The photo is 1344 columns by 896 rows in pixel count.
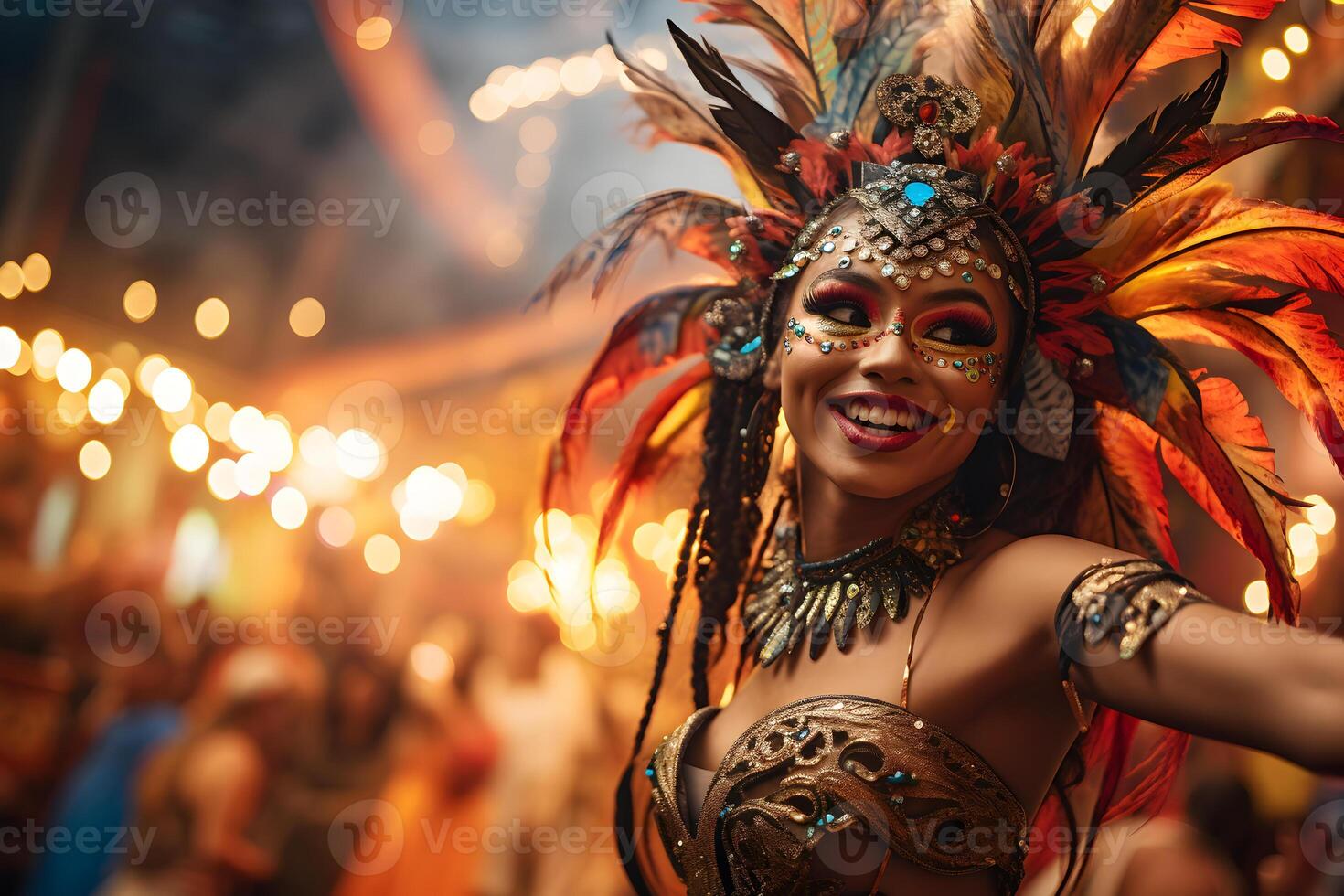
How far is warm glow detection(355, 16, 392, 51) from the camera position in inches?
175

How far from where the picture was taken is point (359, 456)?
4.41m

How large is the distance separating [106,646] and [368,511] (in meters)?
1.09

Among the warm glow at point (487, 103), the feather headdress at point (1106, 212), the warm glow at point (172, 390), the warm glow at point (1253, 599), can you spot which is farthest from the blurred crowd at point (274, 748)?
the feather headdress at point (1106, 212)

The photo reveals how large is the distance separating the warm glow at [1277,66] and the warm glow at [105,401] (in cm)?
412

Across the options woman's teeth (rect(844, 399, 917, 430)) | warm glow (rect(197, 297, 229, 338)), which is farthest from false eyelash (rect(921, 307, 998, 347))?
warm glow (rect(197, 297, 229, 338))

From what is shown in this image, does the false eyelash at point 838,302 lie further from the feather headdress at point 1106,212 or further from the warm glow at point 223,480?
the warm glow at point 223,480

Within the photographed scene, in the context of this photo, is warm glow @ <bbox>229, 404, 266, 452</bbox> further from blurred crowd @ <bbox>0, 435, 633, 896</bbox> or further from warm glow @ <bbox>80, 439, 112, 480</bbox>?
blurred crowd @ <bbox>0, 435, 633, 896</bbox>

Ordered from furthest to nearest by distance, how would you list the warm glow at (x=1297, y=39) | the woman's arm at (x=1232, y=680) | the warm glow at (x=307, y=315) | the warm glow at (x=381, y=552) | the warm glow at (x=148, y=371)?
the warm glow at (x=307, y=315), the warm glow at (x=381, y=552), the warm glow at (x=148, y=371), the warm glow at (x=1297, y=39), the woman's arm at (x=1232, y=680)

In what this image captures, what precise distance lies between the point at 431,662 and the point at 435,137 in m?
2.21

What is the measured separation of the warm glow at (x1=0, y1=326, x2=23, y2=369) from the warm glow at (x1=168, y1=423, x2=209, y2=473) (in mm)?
658

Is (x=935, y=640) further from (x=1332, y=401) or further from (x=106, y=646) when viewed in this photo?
(x=106, y=646)

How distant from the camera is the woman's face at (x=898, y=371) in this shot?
4.26ft

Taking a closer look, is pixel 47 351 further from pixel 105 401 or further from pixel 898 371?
pixel 898 371

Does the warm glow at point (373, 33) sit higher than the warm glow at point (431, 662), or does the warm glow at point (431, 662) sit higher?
the warm glow at point (373, 33)
